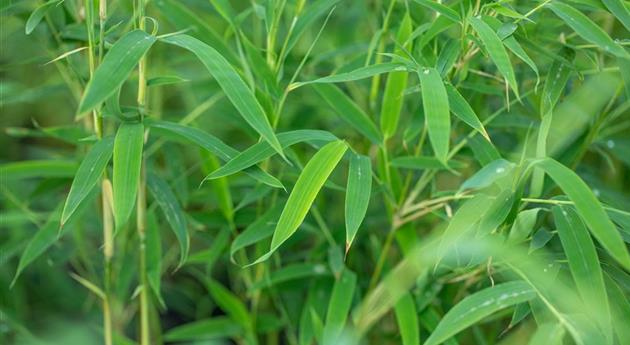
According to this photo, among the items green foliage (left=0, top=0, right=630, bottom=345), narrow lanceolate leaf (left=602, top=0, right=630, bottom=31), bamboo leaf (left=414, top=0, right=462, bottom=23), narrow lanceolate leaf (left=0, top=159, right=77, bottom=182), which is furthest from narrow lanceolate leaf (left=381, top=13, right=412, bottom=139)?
narrow lanceolate leaf (left=0, top=159, right=77, bottom=182)

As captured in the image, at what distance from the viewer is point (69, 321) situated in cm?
158

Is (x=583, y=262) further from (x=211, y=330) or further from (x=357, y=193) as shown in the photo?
(x=211, y=330)

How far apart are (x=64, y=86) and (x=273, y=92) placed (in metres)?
0.45

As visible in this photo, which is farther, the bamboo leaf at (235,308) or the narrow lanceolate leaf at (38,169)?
the bamboo leaf at (235,308)

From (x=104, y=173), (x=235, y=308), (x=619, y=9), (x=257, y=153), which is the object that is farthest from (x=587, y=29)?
(x=235, y=308)

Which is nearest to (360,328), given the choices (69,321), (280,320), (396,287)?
(396,287)

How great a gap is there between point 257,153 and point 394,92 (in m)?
0.24

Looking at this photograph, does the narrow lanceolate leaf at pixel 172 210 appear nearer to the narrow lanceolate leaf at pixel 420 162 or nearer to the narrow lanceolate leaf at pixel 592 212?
the narrow lanceolate leaf at pixel 420 162

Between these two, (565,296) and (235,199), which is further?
(235,199)

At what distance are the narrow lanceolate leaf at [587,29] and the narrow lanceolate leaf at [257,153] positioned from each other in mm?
275

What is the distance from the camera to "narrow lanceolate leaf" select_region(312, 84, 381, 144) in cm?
106

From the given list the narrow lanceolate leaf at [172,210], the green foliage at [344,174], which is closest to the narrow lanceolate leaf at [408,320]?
the green foliage at [344,174]

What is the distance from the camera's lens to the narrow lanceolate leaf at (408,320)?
1.04 m

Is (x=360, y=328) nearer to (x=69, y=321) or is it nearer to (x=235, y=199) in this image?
(x=235, y=199)
